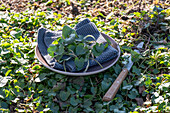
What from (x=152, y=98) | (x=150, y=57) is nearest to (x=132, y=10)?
(x=150, y=57)

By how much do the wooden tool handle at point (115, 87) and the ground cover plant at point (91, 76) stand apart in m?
0.04

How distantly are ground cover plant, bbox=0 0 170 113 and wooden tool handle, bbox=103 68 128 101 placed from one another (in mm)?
35

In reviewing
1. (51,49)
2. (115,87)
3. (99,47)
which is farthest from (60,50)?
(115,87)

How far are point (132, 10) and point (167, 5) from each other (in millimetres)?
348

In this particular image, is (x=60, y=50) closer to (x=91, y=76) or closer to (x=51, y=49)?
(x=51, y=49)

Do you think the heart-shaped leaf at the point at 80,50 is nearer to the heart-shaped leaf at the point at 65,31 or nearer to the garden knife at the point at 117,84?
the heart-shaped leaf at the point at 65,31

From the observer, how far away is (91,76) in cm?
138


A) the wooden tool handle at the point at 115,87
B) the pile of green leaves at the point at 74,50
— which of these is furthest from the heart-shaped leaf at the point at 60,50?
the wooden tool handle at the point at 115,87

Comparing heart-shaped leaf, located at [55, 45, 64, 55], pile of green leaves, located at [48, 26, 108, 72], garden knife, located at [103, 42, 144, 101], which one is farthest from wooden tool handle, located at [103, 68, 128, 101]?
heart-shaped leaf, located at [55, 45, 64, 55]

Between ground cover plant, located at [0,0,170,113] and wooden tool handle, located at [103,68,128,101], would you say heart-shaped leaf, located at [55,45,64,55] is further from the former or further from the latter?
wooden tool handle, located at [103,68,128,101]

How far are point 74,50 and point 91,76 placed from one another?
0.70 feet

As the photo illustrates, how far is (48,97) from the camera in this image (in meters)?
1.26

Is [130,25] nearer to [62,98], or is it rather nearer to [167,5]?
[167,5]

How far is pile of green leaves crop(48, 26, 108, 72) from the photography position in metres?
1.27
